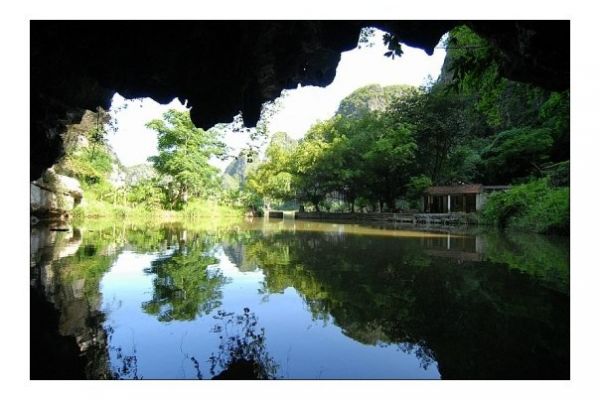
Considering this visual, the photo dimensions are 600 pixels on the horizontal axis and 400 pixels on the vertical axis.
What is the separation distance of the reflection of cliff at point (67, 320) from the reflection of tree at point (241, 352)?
915 millimetres

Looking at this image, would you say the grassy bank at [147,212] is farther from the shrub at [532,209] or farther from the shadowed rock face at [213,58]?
the shrub at [532,209]

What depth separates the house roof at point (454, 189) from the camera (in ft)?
83.6

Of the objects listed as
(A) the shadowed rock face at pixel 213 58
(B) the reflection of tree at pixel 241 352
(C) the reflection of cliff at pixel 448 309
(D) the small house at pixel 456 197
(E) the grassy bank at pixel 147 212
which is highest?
(A) the shadowed rock face at pixel 213 58

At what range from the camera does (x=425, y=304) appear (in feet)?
17.2

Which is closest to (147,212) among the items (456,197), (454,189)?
(454,189)

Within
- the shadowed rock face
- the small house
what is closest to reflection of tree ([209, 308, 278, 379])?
the shadowed rock face

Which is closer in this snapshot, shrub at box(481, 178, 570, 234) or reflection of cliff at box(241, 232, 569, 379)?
reflection of cliff at box(241, 232, 569, 379)

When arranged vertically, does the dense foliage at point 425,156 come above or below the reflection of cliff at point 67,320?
above

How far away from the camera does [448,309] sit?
4.98 metres

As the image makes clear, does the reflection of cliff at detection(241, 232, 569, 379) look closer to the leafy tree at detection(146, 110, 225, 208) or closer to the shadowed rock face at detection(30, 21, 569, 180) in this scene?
the shadowed rock face at detection(30, 21, 569, 180)

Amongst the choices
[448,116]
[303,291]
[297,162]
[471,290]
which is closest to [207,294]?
[303,291]

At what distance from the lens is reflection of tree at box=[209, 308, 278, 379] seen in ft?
10.7

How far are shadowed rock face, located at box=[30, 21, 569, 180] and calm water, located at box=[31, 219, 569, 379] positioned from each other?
3.06m

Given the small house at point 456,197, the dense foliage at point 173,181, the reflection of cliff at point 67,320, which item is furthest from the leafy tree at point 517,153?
the reflection of cliff at point 67,320
